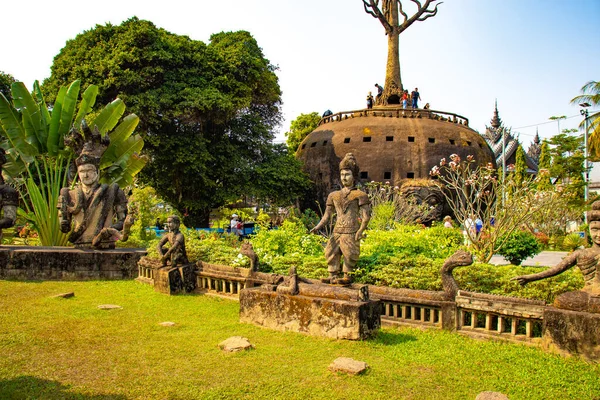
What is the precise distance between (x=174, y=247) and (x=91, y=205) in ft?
9.62

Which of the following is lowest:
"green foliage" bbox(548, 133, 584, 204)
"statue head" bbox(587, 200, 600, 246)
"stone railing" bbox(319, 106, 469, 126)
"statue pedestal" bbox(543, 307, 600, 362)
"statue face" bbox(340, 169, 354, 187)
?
"statue pedestal" bbox(543, 307, 600, 362)

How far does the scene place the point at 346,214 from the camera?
22.5 feet

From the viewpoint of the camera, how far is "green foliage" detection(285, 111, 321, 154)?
3481 centimetres

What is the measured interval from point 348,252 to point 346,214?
54 cm

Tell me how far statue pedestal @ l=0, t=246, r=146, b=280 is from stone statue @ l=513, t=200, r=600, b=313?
26.0 feet

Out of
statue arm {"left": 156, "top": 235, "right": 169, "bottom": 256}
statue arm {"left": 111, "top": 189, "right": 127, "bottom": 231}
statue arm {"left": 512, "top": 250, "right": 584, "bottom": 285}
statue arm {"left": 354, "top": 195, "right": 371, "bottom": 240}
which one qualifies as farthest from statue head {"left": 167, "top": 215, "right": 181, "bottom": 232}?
statue arm {"left": 512, "top": 250, "right": 584, "bottom": 285}

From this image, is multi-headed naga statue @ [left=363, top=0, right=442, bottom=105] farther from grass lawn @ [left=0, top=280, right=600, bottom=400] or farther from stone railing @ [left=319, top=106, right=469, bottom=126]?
grass lawn @ [left=0, top=280, right=600, bottom=400]

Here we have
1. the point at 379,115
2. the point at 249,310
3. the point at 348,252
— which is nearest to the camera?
the point at 249,310

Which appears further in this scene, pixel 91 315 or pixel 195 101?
pixel 195 101

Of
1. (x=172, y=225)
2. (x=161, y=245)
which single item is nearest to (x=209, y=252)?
(x=161, y=245)

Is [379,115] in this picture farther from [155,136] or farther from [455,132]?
[155,136]

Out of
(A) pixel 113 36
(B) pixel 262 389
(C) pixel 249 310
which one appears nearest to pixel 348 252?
(C) pixel 249 310

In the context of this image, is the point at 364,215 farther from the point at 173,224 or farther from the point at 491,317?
the point at 173,224

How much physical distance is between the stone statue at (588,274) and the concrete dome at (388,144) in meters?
20.3
